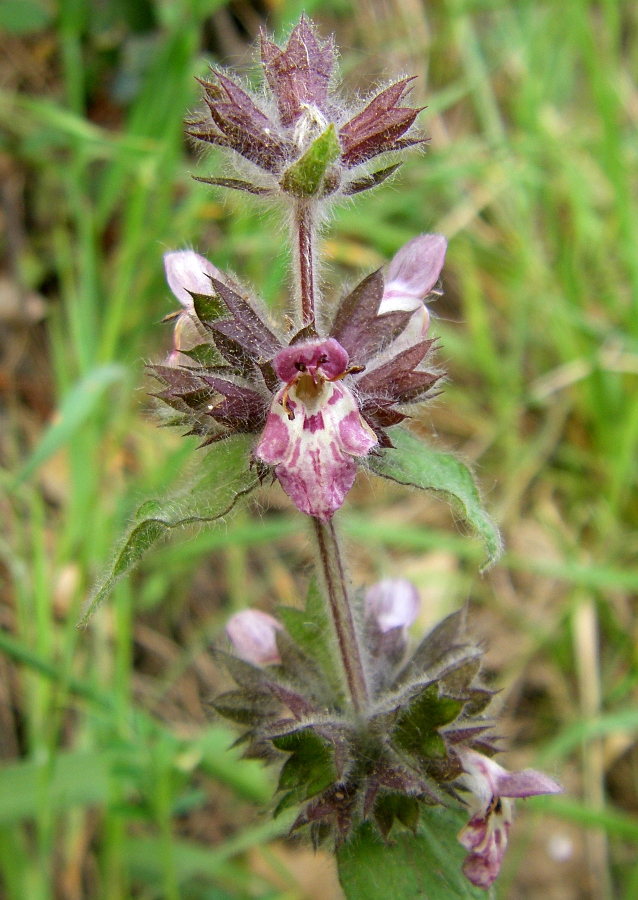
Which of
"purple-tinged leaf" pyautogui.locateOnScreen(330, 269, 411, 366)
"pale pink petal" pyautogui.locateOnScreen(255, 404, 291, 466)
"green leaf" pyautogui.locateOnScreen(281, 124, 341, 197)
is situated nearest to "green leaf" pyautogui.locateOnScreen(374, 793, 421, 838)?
"pale pink petal" pyautogui.locateOnScreen(255, 404, 291, 466)

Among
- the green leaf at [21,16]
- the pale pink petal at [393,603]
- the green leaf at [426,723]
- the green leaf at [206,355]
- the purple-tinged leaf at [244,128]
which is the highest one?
the green leaf at [21,16]

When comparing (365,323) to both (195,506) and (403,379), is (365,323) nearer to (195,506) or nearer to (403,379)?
(403,379)

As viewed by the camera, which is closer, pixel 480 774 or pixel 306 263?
pixel 306 263

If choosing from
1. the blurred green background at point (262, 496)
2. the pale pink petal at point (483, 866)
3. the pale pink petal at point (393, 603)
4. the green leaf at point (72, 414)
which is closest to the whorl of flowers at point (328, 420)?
the pale pink petal at point (483, 866)

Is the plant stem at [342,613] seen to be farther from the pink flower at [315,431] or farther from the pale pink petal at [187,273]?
the pale pink petal at [187,273]

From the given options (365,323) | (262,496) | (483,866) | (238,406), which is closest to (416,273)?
(365,323)

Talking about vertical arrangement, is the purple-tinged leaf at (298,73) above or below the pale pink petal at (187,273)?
above

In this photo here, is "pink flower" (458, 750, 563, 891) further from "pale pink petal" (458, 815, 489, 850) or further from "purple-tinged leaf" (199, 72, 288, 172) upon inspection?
"purple-tinged leaf" (199, 72, 288, 172)
